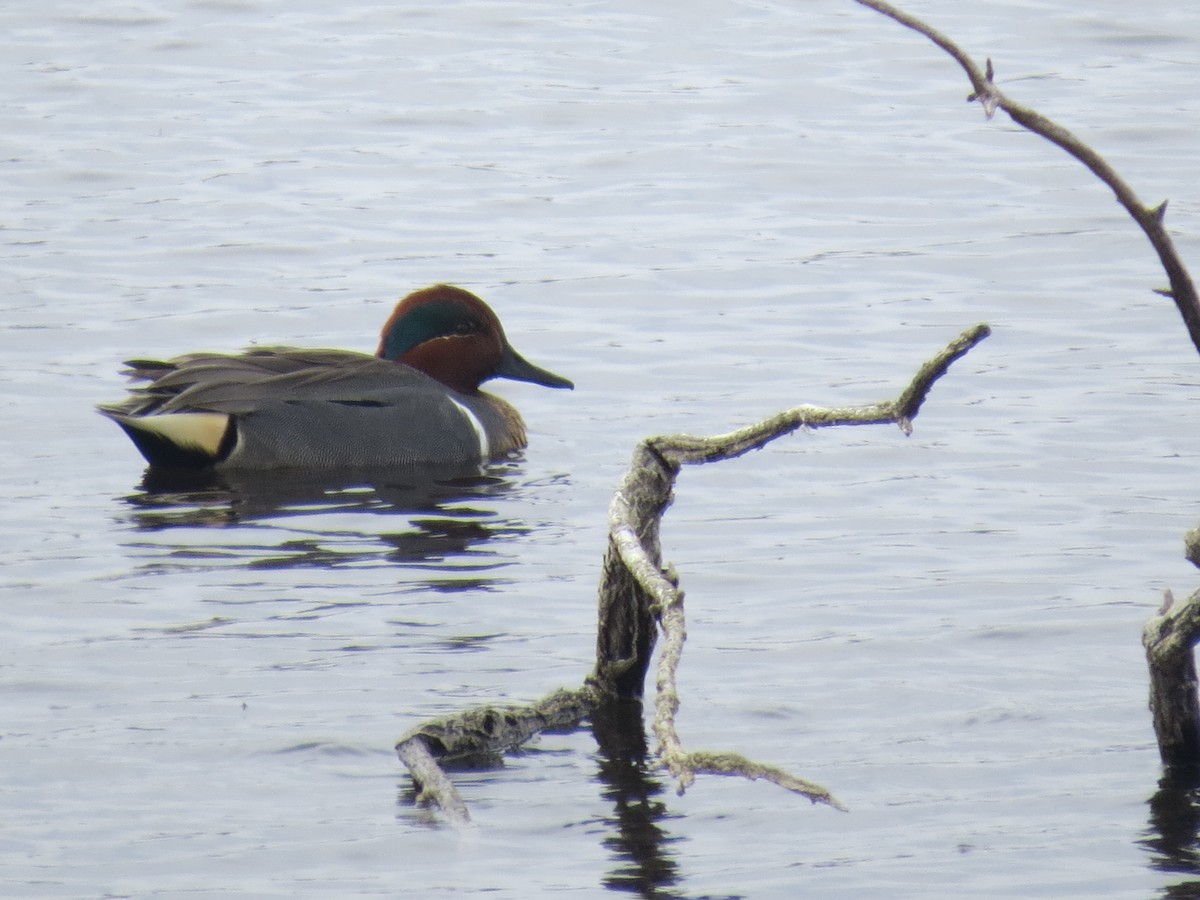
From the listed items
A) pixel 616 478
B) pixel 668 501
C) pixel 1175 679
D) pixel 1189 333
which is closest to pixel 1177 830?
pixel 1175 679

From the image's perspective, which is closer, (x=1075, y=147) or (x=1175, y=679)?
(x=1075, y=147)

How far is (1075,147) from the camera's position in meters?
4.52

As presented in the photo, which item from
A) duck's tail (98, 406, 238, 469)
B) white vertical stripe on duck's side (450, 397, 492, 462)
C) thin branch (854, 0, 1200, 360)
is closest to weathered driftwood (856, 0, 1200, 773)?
thin branch (854, 0, 1200, 360)

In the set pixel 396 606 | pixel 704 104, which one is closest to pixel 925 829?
Answer: pixel 396 606

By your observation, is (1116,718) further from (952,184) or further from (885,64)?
(885,64)

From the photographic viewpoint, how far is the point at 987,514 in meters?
8.76

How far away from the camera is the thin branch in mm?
4281

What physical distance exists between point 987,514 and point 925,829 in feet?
10.3

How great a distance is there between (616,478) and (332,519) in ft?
3.94

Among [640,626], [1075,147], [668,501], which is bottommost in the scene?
[640,626]

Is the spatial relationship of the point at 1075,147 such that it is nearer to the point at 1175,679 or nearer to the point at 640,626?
→ the point at 1175,679

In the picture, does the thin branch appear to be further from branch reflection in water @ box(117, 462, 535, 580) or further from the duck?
the duck

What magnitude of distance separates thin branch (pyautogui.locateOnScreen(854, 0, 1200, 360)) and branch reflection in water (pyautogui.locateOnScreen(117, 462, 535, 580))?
3.80 m

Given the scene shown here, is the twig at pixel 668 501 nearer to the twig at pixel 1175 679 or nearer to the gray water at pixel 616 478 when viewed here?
the gray water at pixel 616 478
